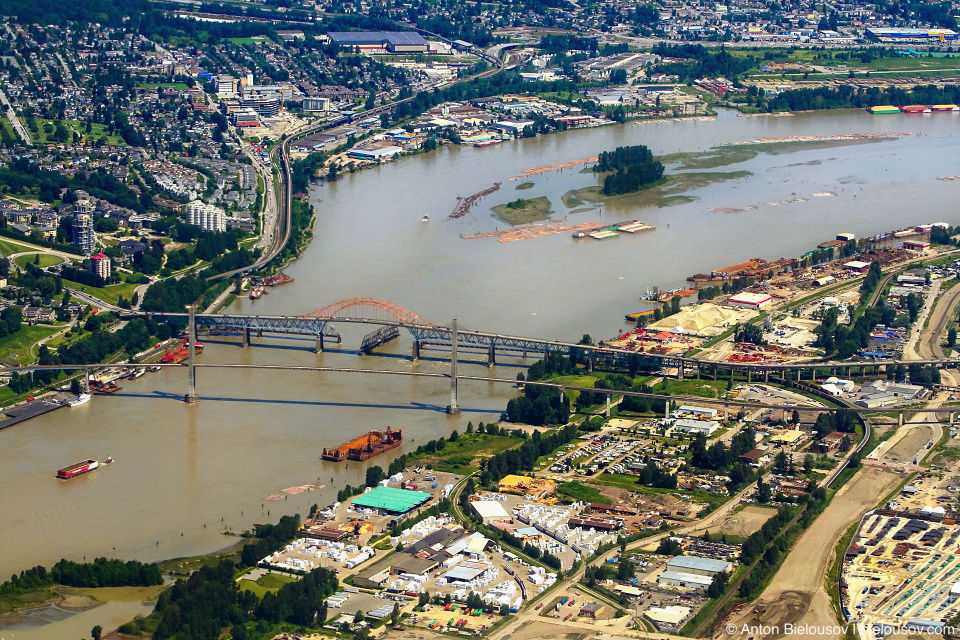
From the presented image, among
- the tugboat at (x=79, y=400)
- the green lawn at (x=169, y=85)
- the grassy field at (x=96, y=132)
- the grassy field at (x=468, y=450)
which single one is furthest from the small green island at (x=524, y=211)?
the green lawn at (x=169, y=85)

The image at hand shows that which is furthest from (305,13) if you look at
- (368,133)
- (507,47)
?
(368,133)

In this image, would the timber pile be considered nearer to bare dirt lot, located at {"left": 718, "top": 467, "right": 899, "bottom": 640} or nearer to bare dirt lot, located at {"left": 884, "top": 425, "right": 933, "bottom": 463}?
bare dirt lot, located at {"left": 884, "top": 425, "right": 933, "bottom": 463}

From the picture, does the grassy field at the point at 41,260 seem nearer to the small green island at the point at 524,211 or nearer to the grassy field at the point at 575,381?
the small green island at the point at 524,211

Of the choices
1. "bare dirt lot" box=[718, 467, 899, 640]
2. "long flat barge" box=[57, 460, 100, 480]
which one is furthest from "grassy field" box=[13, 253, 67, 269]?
"bare dirt lot" box=[718, 467, 899, 640]

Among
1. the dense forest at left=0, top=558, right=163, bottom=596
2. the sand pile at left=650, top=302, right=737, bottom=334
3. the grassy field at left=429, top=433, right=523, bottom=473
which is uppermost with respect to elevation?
the sand pile at left=650, top=302, right=737, bottom=334

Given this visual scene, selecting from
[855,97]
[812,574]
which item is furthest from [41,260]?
[855,97]
